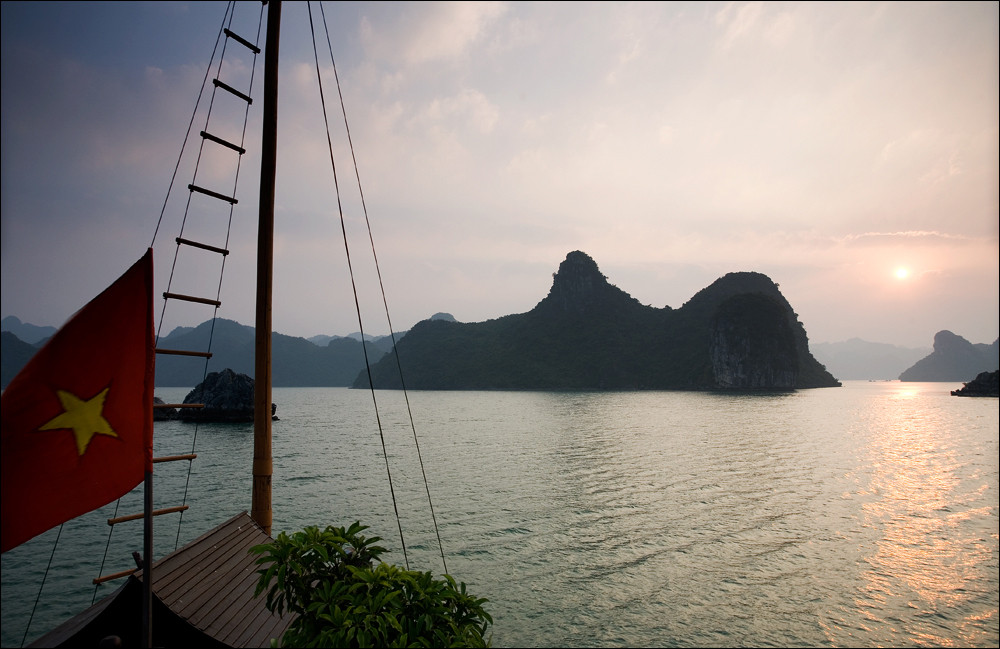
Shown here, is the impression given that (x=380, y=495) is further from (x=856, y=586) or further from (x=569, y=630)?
(x=856, y=586)

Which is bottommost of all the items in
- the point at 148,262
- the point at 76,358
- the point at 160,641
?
the point at 160,641

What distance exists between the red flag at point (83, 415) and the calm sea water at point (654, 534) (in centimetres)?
1102

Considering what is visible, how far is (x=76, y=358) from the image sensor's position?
3.94m

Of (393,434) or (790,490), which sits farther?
(393,434)

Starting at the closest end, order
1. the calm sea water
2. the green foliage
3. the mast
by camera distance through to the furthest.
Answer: the green foliage, the mast, the calm sea water

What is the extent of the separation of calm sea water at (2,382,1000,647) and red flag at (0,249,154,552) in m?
11.0

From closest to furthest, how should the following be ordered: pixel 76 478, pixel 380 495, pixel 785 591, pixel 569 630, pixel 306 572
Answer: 1. pixel 76 478
2. pixel 306 572
3. pixel 569 630
4. pixel 785 591
5. pixel 380 495

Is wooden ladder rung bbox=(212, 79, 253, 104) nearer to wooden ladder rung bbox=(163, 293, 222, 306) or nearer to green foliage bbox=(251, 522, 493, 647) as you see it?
wooden ladder rung bbox=(163, 293, 222, 306)

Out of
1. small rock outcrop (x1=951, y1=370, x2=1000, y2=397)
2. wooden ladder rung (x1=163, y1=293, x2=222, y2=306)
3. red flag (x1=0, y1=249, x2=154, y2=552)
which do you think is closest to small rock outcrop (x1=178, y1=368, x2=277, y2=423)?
wooden ladder rung (x1=163, y1=293, x2=222, y2=306)

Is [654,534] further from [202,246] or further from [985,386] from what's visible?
[985,386]

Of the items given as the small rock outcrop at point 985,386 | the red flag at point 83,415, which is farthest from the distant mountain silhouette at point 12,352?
the small rock outcrop at point 985,386

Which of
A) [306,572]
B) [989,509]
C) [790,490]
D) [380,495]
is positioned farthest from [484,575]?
[989,509]

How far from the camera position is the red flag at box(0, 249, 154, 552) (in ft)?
11.9

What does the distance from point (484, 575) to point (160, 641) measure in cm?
1157
